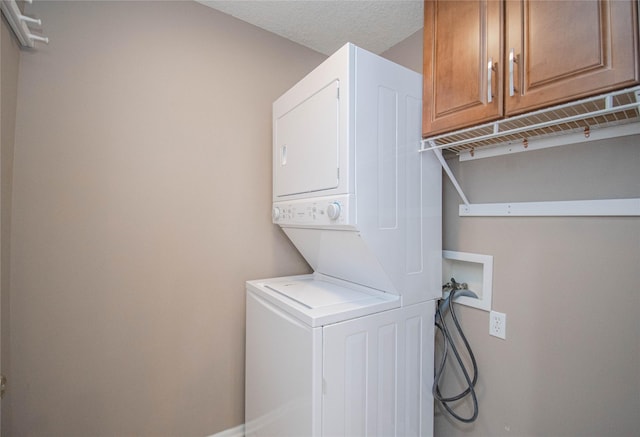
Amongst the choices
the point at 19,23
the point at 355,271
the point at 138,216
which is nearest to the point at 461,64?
the point at 355,271

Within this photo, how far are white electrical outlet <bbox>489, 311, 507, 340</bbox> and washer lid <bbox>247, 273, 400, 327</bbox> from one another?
1.80 feet

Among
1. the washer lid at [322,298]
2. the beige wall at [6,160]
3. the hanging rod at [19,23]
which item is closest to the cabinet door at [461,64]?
the washer lid at [322,298]

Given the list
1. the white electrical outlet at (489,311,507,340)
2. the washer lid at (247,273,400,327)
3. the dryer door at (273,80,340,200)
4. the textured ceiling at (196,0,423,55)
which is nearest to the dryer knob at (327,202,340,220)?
the dryer door at (273,80,340,200)

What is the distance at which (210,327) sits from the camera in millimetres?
1882

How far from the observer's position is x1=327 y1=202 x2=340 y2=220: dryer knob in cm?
134

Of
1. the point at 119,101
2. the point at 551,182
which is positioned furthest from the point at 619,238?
the point at 119,101

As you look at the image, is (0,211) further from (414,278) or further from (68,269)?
(414,278)

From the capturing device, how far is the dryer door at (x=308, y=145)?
1404 mm

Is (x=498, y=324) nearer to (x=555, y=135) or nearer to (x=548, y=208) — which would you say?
(x=548, y=208)

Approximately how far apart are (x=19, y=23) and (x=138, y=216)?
96 cm

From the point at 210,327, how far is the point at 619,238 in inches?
84.2

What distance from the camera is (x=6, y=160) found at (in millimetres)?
1294

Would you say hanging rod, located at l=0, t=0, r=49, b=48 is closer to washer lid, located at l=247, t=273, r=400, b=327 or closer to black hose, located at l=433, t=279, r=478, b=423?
washer lid, located at l=247, t=273, r=400, b=327

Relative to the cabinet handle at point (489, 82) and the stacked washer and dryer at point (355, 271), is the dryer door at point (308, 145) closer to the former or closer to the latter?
the stacked washer and dryer at point (355, 271)
